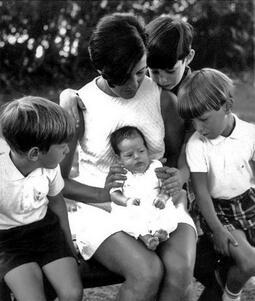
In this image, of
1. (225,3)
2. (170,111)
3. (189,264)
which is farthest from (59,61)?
(189,264)

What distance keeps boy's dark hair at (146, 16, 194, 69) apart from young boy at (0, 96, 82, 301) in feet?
1.98

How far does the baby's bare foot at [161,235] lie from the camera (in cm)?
294

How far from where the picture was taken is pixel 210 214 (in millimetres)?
3248

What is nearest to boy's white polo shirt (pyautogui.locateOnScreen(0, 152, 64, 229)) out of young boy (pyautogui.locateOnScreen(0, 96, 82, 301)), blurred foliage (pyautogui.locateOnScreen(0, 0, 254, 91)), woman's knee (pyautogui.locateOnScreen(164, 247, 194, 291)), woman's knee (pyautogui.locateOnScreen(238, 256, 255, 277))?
young boy (pyautogui.locateOnScreen(0, 96, 82, 301))

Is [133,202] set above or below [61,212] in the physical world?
above

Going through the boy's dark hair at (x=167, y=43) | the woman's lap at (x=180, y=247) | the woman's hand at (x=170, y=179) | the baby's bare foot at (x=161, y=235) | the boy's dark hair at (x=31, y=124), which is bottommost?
the woman's lap at (x=180, y=247)

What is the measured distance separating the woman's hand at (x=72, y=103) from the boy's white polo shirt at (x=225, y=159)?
1.90 ft

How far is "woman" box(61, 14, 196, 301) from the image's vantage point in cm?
289

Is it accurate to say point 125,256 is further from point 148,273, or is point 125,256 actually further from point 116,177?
point 116,177

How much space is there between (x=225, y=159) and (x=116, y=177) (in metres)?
0.57

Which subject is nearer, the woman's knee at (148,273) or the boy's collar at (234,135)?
the woman's knee at (148,273)

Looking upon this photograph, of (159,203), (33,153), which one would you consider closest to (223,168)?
(159,203)

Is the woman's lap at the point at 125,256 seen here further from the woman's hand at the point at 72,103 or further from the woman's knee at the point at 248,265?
the woman's hand at the point at 72,103

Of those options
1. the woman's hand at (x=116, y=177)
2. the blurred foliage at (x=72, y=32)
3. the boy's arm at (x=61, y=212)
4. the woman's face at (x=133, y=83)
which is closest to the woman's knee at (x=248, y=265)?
the woman's hand at (x=116, y=177)
